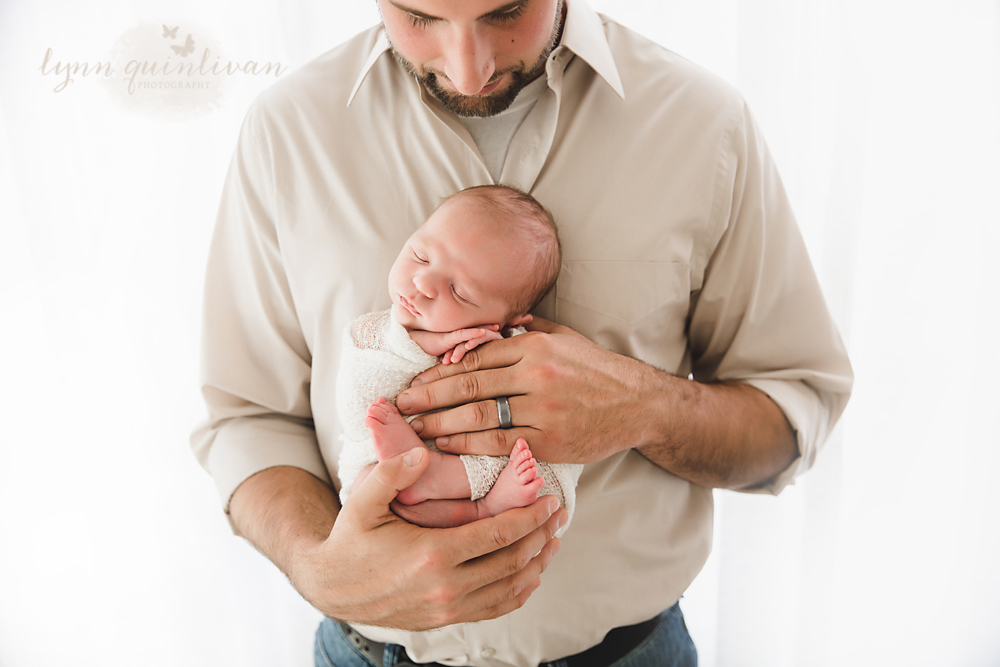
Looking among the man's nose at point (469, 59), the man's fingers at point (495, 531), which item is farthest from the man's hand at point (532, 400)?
the man's nose at point (469, 59)

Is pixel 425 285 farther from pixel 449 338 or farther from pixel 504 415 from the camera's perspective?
pixel 504 415

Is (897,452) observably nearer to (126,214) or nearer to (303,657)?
(303,657)

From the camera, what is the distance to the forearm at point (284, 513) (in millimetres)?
1149

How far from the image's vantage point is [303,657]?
7.07 feet

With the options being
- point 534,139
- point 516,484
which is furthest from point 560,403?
point 534,139

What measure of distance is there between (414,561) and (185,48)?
158 centimetres

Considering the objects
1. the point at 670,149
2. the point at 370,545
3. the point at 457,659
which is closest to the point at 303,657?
the point at 457,659

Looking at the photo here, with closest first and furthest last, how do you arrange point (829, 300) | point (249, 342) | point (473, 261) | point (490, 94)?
point (473, 261), point (490, 94), point (249, 342), point (829, 300)

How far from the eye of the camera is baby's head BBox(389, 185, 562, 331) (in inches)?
40.2

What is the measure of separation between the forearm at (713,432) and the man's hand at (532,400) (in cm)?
9

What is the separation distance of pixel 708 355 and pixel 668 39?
929mm

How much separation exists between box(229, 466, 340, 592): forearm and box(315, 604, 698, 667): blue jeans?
30 cm

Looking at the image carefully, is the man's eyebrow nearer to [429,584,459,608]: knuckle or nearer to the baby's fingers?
the baby's fingers

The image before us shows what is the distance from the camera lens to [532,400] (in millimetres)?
1009
